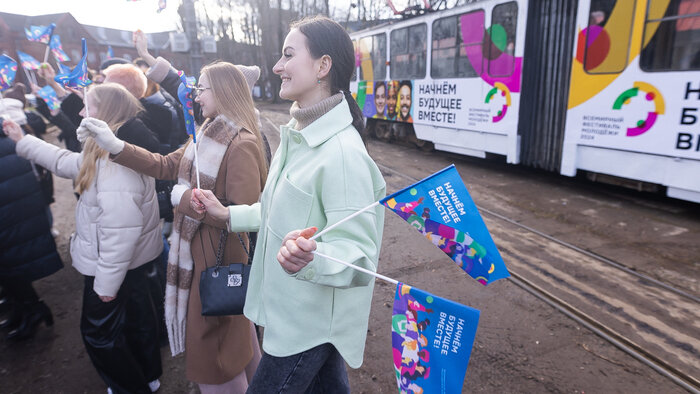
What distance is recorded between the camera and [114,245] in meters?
2.19

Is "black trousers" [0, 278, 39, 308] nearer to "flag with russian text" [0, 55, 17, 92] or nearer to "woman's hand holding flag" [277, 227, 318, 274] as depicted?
"flag with russian text" [0, 55, 17, 92]

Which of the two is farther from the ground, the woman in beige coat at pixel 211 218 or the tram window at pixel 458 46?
the tram window at pixel 458 46

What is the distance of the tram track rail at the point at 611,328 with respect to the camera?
8.77ft

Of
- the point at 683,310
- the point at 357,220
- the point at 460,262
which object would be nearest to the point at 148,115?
the point at 357,220

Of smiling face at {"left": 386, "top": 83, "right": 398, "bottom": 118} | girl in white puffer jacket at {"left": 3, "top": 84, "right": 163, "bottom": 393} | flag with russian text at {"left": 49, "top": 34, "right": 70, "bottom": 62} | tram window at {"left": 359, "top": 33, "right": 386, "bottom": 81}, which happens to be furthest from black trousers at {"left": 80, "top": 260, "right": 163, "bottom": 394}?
tram window at {"left": 359, "top": 33, "right": 386, "bottom": 81}

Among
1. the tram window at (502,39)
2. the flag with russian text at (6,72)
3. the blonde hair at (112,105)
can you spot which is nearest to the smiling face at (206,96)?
the blonde hair at (112,105)

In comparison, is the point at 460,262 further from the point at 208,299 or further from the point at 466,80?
the point at 466,80

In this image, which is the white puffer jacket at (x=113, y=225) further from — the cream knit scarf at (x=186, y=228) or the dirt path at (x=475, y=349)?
the dirt path at (x=475, y=349)

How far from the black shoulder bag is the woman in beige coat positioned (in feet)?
0.35

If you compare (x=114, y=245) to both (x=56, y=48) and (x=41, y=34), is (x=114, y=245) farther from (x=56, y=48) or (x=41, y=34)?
(x=41, y=34)

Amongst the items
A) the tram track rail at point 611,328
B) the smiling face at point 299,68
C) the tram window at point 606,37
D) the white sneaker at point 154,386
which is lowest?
the white sneaker at point 154,386

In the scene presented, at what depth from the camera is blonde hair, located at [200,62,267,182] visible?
2.15 meters

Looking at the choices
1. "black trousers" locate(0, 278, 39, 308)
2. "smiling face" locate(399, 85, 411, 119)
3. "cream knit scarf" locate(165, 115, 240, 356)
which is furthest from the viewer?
"smiling face" locate(399, 85, 411, 119)

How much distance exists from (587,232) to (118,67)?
16.8 ft
